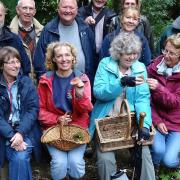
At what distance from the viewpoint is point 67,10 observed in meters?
5.32

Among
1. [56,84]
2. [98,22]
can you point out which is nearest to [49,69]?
[56,84]

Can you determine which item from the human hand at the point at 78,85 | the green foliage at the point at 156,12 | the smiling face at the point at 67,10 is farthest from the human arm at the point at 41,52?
the green foliage at the point at 156,12

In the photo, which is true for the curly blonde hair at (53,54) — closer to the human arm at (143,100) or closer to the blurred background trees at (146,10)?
the human arm at (143,100)

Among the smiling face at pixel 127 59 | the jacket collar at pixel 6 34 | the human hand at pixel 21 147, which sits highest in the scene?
the jacket collar at pixel 6 34

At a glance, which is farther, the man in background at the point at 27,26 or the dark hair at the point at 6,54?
the man in background at the point at 27,26

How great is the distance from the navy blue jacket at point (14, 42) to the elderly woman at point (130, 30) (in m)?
0.99

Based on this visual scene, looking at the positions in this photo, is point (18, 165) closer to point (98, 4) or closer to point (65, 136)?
point (65, 136)

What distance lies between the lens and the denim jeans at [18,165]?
438 centimetres

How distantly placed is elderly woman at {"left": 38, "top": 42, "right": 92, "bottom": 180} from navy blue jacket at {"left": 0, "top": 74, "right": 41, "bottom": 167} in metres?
0.14

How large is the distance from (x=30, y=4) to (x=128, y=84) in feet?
6.31

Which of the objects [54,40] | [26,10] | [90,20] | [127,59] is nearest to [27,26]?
[26,10]

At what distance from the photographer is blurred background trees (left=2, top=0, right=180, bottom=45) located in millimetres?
7694

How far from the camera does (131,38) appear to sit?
4.79 m

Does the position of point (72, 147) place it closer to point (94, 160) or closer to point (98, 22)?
point (94, 160)
